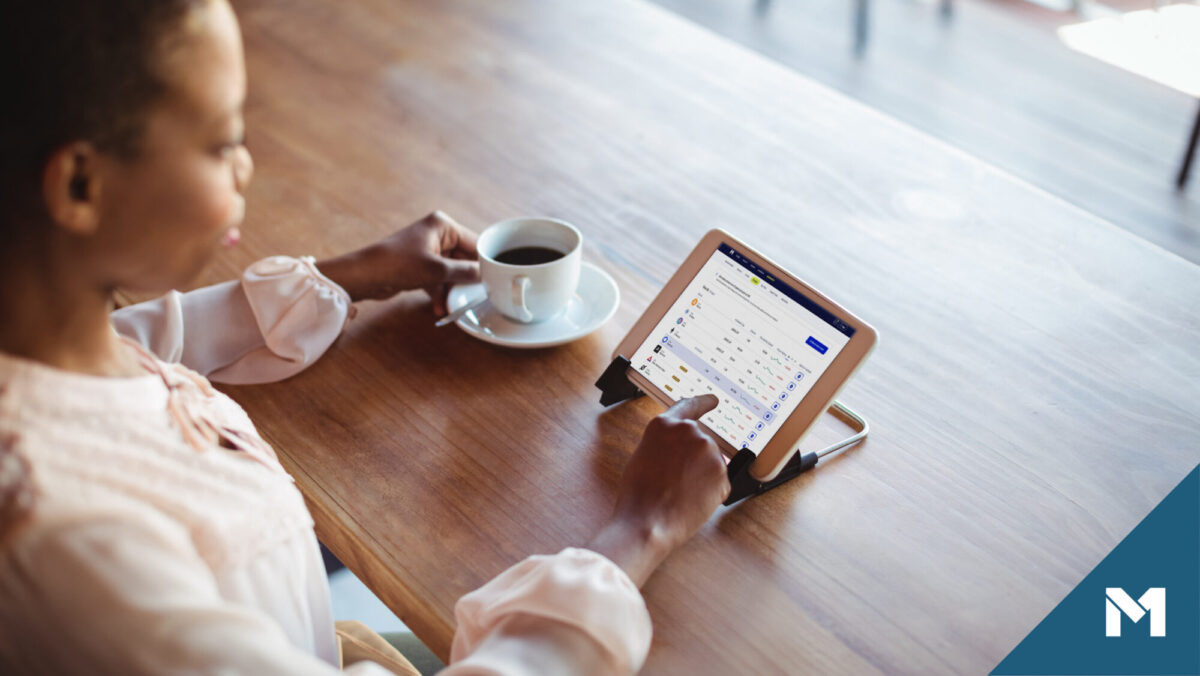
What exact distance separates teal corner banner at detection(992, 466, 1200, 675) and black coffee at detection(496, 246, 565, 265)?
0.60 metres

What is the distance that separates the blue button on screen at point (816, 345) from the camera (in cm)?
88

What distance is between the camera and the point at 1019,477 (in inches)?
36.3

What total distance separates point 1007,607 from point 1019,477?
157 millimetres

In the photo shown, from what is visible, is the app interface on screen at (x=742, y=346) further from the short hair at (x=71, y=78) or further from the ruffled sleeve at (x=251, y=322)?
the short hair at (x=71, y=78)

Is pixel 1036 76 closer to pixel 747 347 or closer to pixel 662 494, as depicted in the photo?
pixel 747 347

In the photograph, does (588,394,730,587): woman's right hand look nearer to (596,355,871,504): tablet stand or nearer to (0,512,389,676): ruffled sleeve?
(596,355,871,504): tablet stand

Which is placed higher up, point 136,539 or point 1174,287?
point 1174,287

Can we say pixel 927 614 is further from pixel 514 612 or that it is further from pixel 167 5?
pixel 167 5

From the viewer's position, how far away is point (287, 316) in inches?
41.9

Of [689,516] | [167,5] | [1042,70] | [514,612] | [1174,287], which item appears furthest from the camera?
[1042,70]

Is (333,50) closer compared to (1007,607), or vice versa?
(1007,607)

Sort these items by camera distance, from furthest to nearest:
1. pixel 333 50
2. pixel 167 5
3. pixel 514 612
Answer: pixel 333 50 → pixel 514 612 → pixel 167 5

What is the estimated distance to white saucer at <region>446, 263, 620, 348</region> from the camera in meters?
1.06

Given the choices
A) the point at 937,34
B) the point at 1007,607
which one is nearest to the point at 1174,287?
the point at 1007,607
